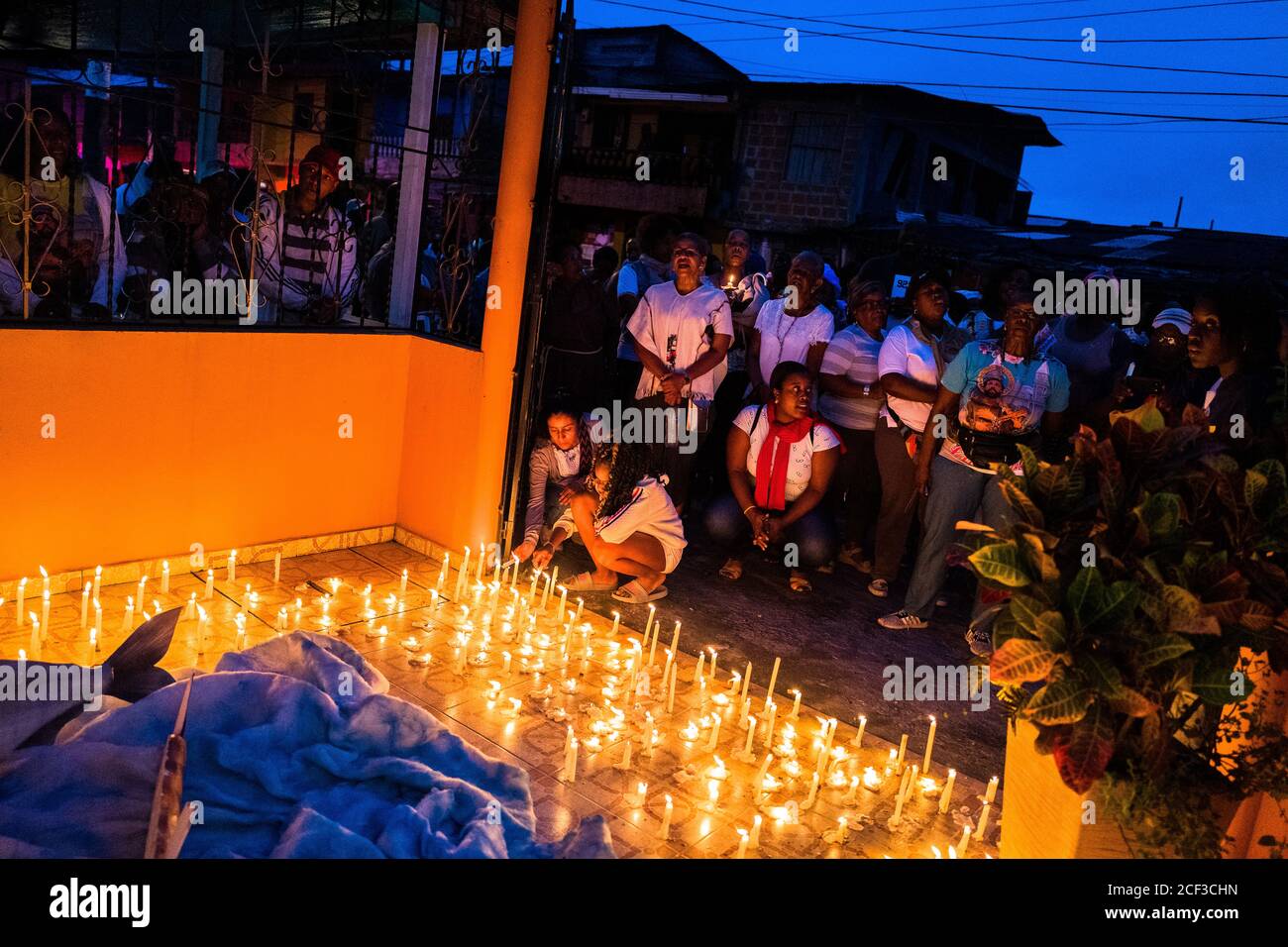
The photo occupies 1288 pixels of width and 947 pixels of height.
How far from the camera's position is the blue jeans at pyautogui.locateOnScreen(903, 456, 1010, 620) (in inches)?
215

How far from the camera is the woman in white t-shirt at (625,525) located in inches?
232

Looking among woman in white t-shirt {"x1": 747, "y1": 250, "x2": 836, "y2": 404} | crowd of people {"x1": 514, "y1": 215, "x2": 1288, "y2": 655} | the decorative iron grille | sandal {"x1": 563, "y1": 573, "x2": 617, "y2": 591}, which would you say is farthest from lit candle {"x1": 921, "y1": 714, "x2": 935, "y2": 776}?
the decorative iron grille

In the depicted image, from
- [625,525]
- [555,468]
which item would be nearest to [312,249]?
[555,468]

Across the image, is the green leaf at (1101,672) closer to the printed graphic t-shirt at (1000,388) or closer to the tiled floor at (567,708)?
the tiled floor at (567,708)

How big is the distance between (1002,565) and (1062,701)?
15.1 inches

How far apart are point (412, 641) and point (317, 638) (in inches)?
34.7

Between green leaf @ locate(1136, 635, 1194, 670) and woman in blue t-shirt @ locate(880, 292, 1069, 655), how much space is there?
2.73 metres

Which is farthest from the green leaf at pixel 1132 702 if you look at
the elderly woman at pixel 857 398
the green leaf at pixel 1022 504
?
the elderly woman at pixel 857 398

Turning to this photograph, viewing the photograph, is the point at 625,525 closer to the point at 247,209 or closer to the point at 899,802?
the point at 899,802

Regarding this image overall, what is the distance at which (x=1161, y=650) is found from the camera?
2541 millimetres

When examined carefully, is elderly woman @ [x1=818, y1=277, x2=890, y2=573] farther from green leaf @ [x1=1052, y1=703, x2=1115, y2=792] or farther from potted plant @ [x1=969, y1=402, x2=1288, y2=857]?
green leaf @ [x1=1052, y1=703, x2=1115, y2=792]

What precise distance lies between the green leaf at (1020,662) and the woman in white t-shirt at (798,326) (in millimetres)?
3935
